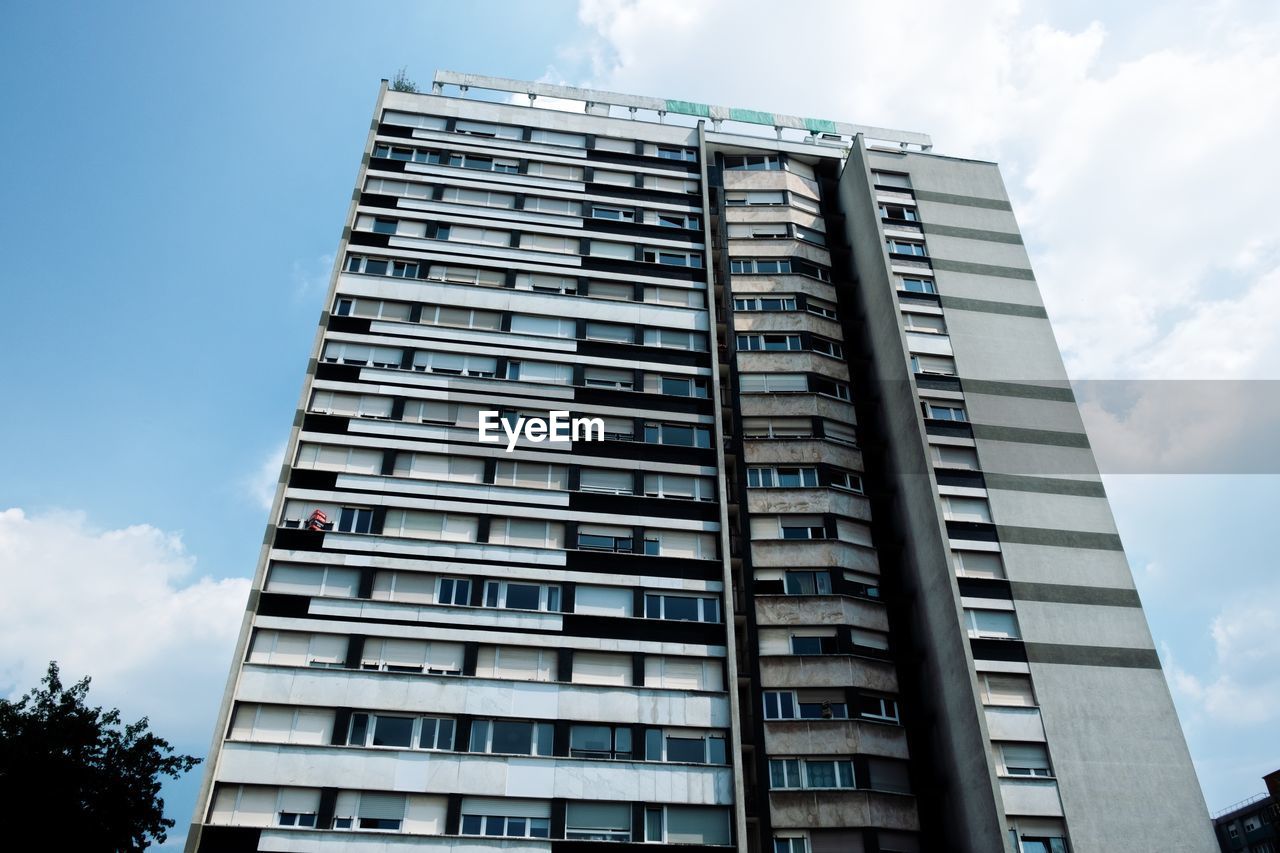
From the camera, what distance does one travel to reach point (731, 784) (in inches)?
1348

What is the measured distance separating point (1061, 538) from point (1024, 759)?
10225 millimetres

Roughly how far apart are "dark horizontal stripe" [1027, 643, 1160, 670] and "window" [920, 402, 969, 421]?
Result: 11573 mm

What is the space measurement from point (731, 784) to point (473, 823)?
9530mm

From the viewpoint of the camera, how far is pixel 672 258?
4994cm

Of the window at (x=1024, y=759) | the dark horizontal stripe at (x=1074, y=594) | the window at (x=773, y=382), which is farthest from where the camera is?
the window at (x=773, y=382)

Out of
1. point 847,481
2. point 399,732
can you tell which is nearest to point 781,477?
point 847,481

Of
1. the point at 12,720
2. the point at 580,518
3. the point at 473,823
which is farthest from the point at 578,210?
the point at 12,720

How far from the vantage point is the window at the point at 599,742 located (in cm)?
3447

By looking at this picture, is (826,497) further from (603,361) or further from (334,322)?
(334,322)

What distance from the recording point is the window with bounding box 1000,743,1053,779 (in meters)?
34.7

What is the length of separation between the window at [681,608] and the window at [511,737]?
6540mm

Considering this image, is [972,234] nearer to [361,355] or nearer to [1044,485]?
[1044,485]

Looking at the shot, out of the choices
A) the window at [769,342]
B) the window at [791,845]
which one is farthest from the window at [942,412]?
the window at [791,845]

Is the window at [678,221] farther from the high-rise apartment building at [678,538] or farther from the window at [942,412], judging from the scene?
the window at [942,412]
